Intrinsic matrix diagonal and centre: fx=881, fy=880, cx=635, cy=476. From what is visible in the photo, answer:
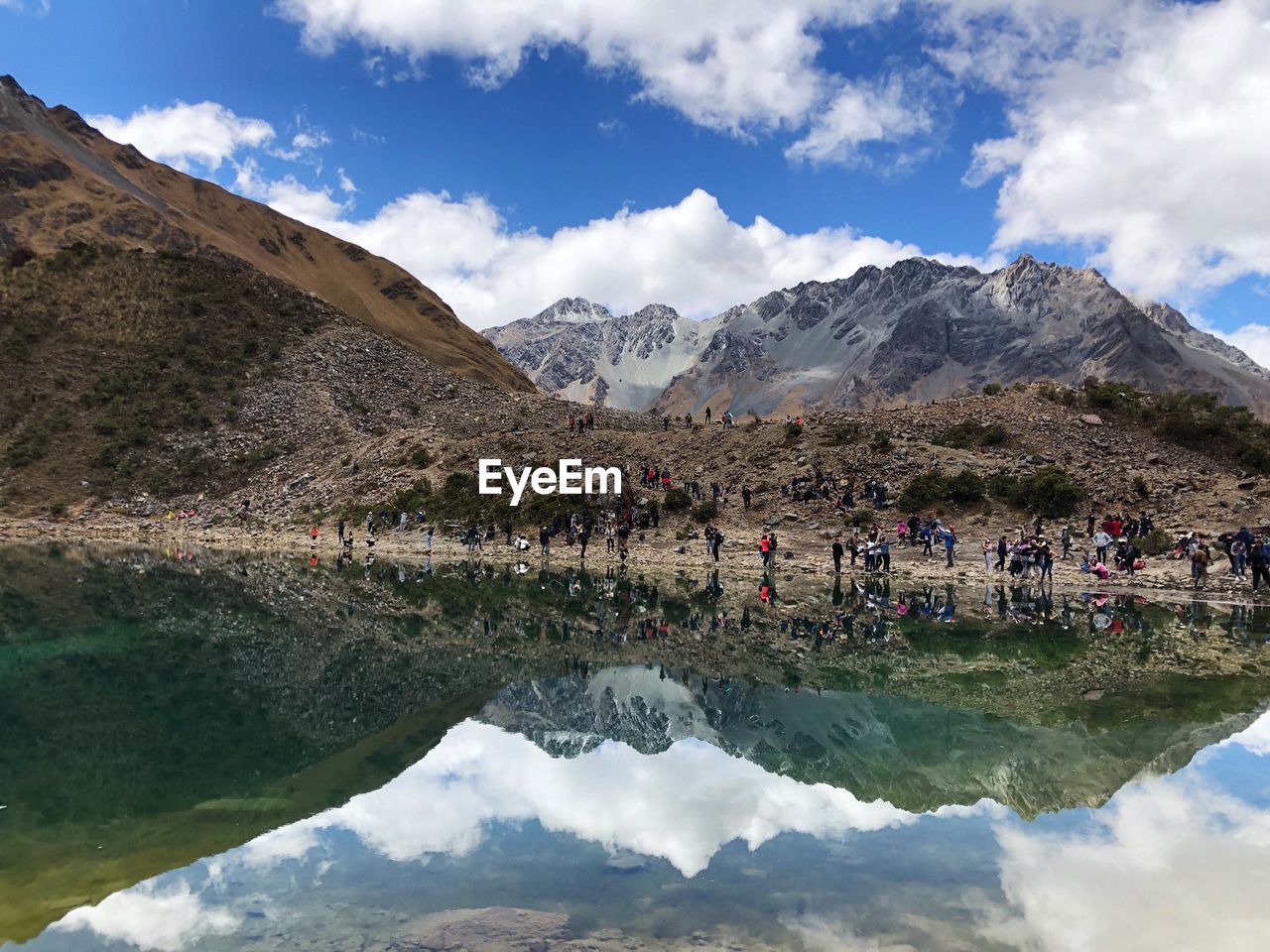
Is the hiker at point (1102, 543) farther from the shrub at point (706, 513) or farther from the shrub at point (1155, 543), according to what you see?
the shrub at point (706, 513)

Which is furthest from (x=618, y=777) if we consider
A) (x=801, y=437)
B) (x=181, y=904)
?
(x=801, y=437)

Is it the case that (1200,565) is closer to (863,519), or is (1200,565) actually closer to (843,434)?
(863,519)

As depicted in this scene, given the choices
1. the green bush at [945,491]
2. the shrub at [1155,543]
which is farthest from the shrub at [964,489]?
the shrub at [1155,543]

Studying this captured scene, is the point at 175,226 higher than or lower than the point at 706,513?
higher

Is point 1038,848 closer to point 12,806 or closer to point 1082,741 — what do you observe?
point 1082,741

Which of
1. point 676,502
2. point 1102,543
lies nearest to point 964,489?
point 1102,543
